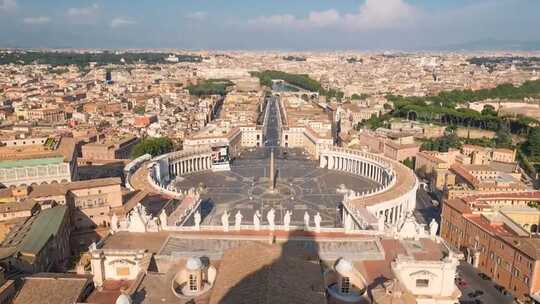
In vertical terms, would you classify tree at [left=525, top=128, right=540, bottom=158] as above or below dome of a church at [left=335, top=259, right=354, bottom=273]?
below

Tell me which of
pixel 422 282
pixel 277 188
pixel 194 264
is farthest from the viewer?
pixel 277 188

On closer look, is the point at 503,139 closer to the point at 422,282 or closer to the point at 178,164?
the point at 178,164

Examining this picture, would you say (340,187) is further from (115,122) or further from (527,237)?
(115,122)

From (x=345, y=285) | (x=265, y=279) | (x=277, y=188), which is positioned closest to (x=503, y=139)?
(x=277, y=188)

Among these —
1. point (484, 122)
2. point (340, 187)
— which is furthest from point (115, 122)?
point (484, 122)

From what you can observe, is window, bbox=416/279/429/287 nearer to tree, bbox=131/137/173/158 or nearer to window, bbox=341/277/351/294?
window, bbox=341/277/351/294

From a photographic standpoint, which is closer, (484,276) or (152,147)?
(484,276)

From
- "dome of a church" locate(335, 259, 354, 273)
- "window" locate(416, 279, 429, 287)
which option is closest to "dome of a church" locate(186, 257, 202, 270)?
"dome of a church" locate(335, 259, 354, 273)
